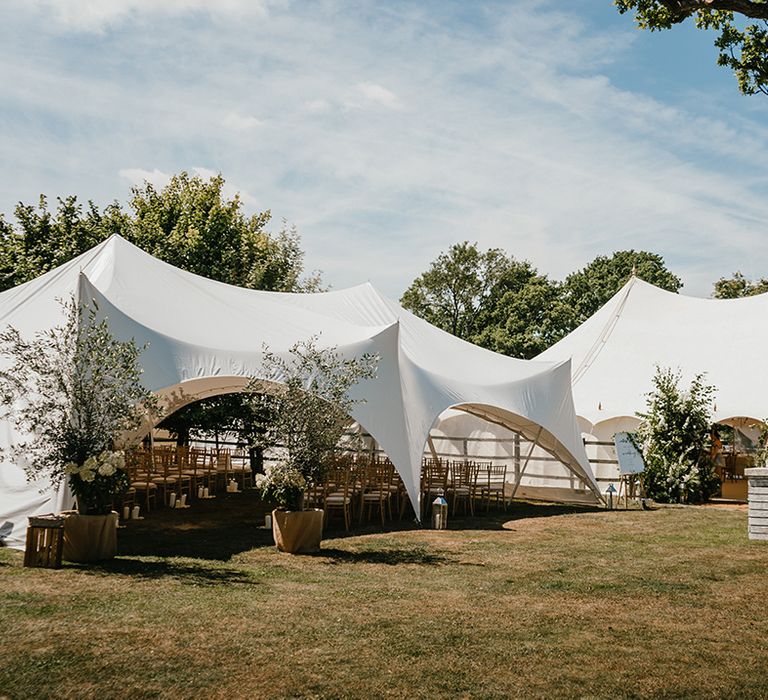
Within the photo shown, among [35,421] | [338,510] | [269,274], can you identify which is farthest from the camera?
[269,274]

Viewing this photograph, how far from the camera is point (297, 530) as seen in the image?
9375mm

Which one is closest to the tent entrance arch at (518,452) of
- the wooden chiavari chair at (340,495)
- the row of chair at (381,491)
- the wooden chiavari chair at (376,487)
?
the row of chair at (381,491)

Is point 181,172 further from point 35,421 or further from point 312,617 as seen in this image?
point 312,617

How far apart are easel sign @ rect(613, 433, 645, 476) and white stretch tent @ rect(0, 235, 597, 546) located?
1.00m

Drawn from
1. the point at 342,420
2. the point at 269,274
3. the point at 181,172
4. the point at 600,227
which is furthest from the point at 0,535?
the point at 181,172

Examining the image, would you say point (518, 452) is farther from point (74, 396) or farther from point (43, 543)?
point (43, 543)

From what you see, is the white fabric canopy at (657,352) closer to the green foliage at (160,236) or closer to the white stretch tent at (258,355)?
the white stretch tent at (258,355)

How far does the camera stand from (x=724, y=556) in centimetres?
969

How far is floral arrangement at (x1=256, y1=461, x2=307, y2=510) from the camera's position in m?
9.24

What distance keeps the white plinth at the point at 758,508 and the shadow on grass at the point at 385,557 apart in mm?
4647

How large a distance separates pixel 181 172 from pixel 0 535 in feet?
67.9

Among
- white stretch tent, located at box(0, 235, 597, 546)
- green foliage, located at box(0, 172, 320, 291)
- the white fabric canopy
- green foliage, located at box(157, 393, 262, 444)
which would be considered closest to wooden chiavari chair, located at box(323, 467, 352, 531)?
white stretch tent, located at box(0, 235, 597, 546)

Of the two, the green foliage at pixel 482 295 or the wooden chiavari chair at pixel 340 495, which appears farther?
the green foliage at pixel 482 295

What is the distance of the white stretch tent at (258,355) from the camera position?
1070 centimetres
